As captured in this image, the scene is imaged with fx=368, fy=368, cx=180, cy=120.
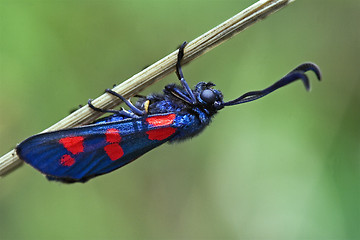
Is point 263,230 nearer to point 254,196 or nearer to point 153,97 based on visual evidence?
point 254,196

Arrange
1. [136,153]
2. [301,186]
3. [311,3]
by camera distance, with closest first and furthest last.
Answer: [136,153] < [301,186] < [311,3]

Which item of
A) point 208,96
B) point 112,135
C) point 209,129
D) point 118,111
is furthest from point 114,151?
point 209,129

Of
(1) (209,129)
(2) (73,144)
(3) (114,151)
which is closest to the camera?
(2) (73,144)

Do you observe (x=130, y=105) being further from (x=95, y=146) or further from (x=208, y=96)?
(x=208, y=96)

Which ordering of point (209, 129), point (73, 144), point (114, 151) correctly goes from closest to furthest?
point (73, 144) → point (114, 151) → point (209, 129)

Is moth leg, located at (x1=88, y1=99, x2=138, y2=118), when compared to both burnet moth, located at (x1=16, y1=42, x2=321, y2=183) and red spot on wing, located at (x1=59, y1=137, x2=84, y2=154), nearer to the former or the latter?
burnet moth, located at (x1=16, y1=42, x2=321, y2=183)

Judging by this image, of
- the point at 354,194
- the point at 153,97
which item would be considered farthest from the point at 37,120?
the point at 354,194
